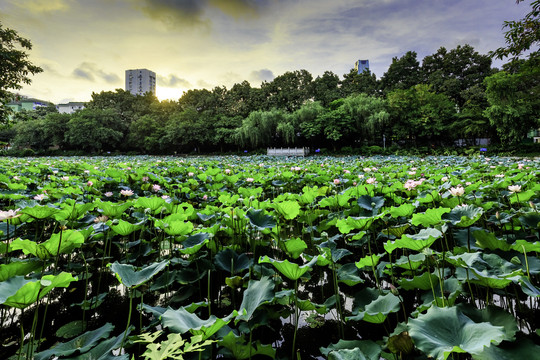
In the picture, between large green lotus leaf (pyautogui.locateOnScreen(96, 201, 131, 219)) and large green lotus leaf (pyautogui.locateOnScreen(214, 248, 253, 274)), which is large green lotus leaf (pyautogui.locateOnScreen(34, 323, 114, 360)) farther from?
large green lotus leaf (pyautogui.locateOnScreen(96, 201, 131, 219))

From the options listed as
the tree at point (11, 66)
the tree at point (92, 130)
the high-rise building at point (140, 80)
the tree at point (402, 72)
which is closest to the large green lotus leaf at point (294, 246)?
the tree at point (11, 66)

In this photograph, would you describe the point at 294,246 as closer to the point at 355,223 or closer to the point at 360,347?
the point at 355,223

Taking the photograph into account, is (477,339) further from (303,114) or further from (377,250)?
(303,114)

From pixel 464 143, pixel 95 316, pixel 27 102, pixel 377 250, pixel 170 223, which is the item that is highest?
pixel 27 102

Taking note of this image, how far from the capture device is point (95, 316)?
3.73 feet

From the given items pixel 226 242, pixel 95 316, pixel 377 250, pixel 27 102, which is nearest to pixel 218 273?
pixel 226 242

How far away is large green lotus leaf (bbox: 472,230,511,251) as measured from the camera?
1.01m

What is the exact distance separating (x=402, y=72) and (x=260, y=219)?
30583 millimetres

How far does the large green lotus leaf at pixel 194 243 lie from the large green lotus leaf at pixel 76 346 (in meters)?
0.39

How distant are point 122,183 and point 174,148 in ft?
79.1

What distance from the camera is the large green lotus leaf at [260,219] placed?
4.37ft

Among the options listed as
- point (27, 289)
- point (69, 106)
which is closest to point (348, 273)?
point (27, 289)

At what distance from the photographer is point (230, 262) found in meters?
1.25

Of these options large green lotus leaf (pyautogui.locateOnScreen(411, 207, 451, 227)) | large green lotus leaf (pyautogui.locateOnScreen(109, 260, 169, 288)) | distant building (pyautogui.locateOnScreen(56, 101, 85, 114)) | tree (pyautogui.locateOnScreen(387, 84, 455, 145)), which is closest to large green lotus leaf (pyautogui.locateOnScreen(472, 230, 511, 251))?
large green lotus leaf (pyautogui.locateOnScreen(411, 207, 451, 227))
